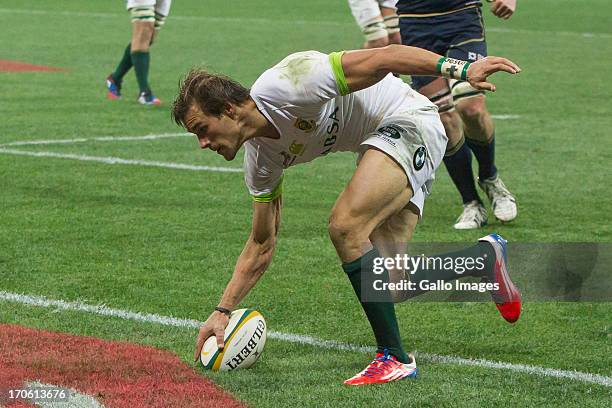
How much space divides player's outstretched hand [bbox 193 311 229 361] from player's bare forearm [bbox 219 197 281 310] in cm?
9

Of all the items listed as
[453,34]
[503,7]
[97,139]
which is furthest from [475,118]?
[97,139]

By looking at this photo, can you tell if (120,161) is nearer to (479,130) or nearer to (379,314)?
(479,130)

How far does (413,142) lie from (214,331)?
1220 millimetres

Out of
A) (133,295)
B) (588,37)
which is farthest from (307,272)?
(588,37)

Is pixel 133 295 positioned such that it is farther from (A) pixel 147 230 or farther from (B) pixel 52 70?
(B) pixel 52 70

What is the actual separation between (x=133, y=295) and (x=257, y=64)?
1282 cm

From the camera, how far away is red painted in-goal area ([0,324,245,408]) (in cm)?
529

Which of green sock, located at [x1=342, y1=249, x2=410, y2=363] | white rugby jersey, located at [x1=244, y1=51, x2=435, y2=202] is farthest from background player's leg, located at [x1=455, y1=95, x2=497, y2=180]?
green sock, located at [x1=342, y1=249, x2=410, y2=363]

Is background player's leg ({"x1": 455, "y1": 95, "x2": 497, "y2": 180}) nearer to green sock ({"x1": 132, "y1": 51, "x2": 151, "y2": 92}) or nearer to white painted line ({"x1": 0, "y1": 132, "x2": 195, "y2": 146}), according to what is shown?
white painted line ({"x1": 0, "y1": 132, "x2": 195, "y2": 146})

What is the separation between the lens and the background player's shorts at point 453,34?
9.10 meters

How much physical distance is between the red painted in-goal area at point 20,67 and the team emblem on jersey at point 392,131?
13.7 metres

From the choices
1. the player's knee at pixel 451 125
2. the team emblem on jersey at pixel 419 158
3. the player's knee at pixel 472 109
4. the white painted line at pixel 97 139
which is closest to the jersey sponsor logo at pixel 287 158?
the team emblem on jersey at pixel 419 158

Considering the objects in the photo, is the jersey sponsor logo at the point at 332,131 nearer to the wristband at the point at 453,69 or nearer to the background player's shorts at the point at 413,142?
the background player's shorts at the point at 413,142

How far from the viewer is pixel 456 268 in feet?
20.5
